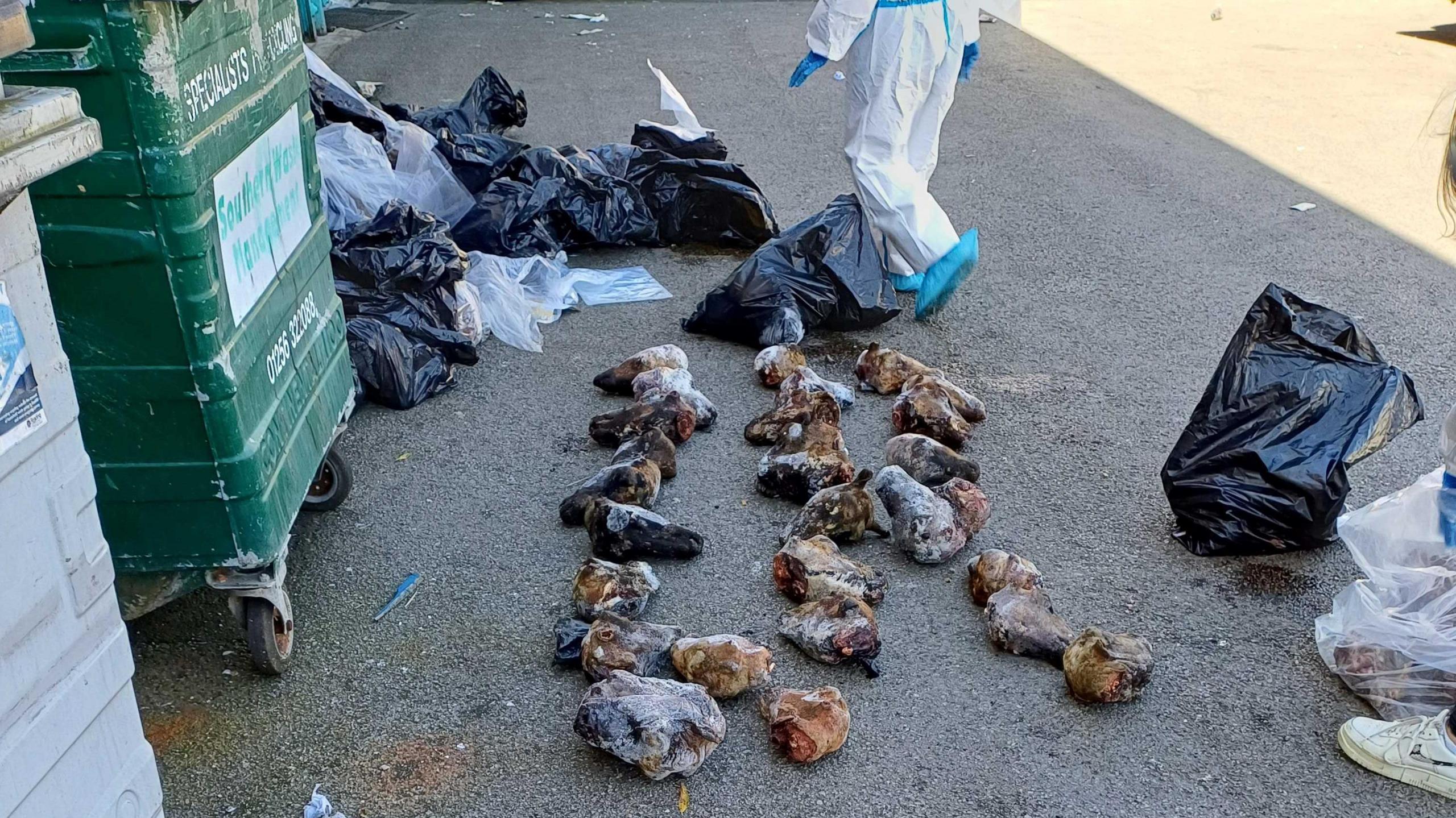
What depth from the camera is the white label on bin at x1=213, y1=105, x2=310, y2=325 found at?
2545mm

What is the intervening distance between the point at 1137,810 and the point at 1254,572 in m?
1.08

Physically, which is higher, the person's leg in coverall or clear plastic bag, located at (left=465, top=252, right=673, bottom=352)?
the person's leg in coverall

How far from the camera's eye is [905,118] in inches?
196

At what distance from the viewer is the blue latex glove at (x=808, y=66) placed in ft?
15.8

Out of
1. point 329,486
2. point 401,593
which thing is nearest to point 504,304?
point 329,486

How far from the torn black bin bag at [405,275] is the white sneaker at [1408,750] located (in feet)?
10.3

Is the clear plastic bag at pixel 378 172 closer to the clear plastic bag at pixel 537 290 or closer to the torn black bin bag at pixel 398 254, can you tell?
the torn black bin bag at pixel 398 254

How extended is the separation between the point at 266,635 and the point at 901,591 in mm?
1599

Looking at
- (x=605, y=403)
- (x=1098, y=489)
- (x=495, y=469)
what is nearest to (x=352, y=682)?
(x=495, y=469)

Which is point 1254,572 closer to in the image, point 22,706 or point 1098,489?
point 1098,489

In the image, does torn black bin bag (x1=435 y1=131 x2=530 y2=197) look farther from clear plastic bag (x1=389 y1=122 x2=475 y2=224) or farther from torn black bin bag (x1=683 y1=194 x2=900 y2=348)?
torn black bin bag (x1=683 y1=194 x2=900 y2=348)

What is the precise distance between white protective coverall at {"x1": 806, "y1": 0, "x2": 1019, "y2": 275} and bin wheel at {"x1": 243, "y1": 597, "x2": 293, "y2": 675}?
304cm

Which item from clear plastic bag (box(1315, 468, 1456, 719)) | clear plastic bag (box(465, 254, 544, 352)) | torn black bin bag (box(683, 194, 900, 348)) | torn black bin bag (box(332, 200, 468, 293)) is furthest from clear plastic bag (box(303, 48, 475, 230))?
clear plastic bag (box(1315, 468, 1456, 719))

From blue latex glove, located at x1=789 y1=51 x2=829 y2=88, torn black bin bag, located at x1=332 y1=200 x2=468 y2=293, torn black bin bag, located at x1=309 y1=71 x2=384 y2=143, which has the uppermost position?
blue latex glove, located at x1=789 y1=51 x2=829 y2=88
